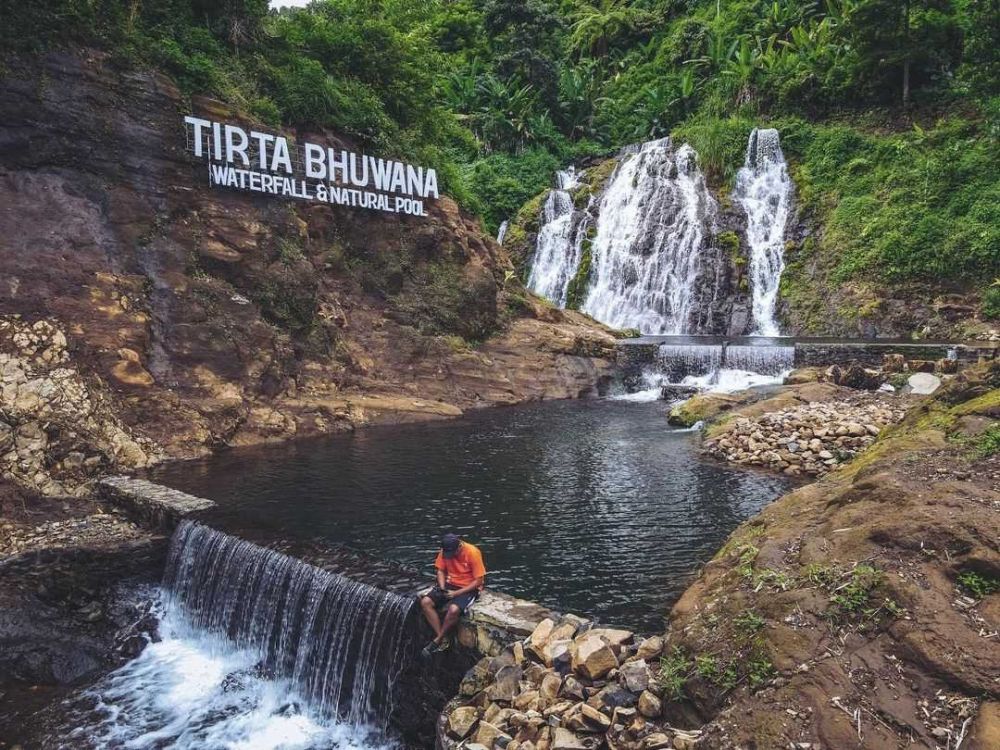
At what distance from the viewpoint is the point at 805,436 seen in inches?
596

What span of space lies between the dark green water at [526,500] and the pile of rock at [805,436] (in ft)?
2.74

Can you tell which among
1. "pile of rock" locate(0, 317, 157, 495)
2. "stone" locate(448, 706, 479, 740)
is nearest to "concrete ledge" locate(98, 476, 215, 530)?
"pile of rock" locate(0, 317, 157, 495)

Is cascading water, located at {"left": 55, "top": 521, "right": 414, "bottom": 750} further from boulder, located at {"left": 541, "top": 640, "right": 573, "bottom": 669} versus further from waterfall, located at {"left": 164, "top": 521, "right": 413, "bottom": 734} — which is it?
boulder, located at {"left": 541, "top": 640, "right": 573, "bottom": 669}

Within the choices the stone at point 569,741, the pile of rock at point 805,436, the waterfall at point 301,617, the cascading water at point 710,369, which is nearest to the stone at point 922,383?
the pile of rock at point 805,436

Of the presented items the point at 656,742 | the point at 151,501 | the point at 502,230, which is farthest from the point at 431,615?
the point at 502,230

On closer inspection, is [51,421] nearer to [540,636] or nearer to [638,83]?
[540,636]

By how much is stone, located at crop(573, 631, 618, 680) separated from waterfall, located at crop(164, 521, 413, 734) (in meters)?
2.72

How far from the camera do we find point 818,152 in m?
37.2

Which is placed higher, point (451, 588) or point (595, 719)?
point (451, 588)

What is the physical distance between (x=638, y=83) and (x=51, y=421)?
5134 centimetres

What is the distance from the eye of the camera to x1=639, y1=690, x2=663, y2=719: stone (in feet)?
17.6

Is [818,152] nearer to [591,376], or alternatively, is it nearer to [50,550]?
[591,376]

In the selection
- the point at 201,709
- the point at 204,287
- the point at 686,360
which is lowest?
the point at 201,709

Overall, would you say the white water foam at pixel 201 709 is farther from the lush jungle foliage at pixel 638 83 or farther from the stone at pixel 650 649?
the lush jungle foliage at pixel 638 83
